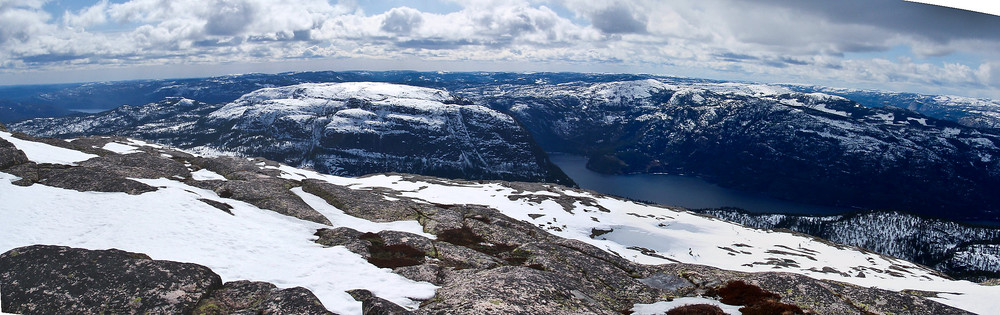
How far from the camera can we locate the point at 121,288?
12.7m

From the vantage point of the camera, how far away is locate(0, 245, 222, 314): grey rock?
11.9 m

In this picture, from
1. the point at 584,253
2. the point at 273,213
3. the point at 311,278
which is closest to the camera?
the point at 311,278

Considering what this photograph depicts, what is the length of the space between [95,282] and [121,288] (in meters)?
0.89

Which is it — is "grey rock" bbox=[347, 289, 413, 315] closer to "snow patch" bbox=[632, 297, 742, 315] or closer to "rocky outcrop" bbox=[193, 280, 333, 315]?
"rocky outcrop" bbox=[193, 280, 333, 315]

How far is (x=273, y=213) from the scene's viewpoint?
28125mm

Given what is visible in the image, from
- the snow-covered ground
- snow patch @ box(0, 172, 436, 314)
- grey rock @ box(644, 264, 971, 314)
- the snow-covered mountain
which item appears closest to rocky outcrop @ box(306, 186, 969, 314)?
grey rock @ box(644, 264, 971, 314)

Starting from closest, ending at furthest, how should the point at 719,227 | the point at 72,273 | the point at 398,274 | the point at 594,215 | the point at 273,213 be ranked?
1. the point at 72,273
2. the point at 398,274
3. the point at 273,213
4. the point at 594,215
5. the point at 719,227

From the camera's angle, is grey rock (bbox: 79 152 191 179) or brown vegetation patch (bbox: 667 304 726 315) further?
grey rock (bbox: 79 152 191 179)

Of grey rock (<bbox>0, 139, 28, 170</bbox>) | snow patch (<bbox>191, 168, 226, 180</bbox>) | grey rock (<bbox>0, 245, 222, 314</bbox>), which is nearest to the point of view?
grey rock (<bbox>0, 245, 222, 314</bbox>)

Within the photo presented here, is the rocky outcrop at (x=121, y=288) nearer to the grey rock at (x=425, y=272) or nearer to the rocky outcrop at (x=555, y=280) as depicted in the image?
the grey rock at (x=425, y=272)

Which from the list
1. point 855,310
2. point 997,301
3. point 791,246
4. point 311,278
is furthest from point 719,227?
point 311,278

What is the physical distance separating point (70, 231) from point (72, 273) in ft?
19.5

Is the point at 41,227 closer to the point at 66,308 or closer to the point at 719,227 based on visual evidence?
the point at 66,308

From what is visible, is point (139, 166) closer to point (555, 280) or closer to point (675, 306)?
point (555, 280)
